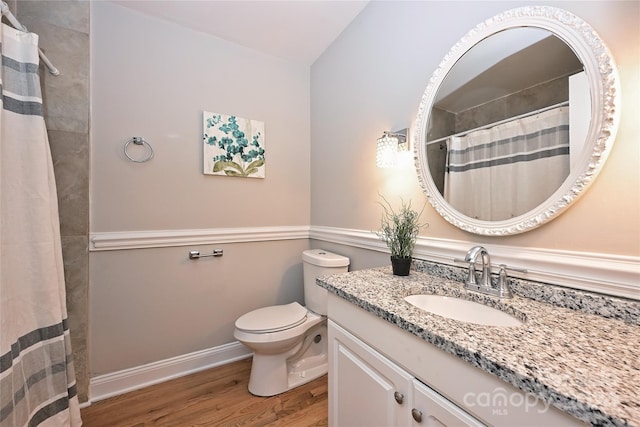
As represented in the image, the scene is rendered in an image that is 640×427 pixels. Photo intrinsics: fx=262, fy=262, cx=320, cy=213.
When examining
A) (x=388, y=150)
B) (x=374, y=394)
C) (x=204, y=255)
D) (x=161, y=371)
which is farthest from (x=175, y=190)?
(x=374, y=394)

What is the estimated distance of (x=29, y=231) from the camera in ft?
3.55

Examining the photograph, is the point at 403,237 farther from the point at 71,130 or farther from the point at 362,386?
the point at 71,130

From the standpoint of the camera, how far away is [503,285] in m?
0.93

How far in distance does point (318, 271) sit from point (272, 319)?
41cm

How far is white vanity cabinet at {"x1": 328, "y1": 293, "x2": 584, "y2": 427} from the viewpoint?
1.80ft

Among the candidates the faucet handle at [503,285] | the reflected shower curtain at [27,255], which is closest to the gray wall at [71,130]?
the reflected shower curtain at [27,255]

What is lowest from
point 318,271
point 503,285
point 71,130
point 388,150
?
point 318,271

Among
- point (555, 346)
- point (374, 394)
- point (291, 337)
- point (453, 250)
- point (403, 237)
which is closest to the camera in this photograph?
point (555, 346)

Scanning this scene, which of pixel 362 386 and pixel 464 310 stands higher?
pixel 464 310

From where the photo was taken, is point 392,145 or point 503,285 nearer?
point 503,285

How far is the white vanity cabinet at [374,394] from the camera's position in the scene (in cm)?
69

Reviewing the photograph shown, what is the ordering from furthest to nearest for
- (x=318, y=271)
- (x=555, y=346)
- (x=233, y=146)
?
1. (x=233, y=146)
2. (x=318, y=271)
3. (x=555, y=346)

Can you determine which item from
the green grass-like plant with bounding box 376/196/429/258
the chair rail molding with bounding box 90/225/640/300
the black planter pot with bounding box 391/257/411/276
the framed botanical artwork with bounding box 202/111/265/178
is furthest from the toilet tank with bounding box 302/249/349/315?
the framed botanical artwork with bounding box 202/111/265/178

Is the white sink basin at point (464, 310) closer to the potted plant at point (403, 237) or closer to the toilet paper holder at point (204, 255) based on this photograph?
the potted plant at point (403, 237)
